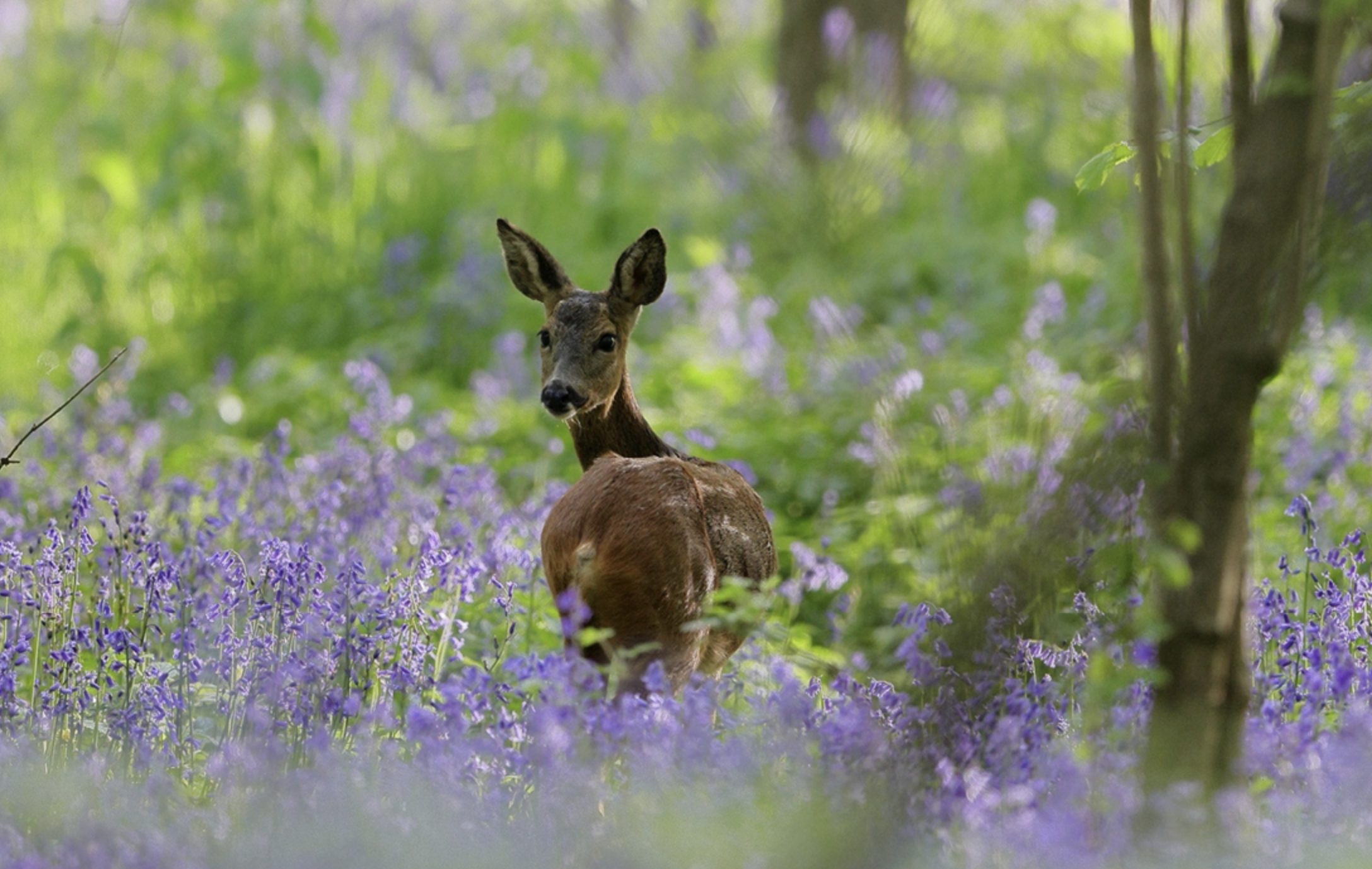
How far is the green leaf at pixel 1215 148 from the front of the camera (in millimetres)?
2939

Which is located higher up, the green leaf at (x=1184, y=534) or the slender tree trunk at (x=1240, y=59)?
the slender tree trunk at (x=1240, y=59)

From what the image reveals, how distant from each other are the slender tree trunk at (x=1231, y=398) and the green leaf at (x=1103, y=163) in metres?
0.40

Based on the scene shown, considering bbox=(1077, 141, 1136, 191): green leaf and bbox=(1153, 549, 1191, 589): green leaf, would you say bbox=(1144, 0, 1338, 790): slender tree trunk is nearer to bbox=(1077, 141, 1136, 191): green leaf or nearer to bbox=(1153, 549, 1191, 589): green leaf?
bbox=(1153, 549, 1191, 589): green leaf

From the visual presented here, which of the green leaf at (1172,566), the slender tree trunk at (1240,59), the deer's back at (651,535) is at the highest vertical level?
the slender tree trunk at (1240,59)

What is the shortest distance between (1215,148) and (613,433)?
1.84m

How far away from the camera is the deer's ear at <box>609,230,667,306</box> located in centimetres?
433

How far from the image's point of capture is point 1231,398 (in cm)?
250

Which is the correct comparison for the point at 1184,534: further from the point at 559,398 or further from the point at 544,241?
the point at 544,241

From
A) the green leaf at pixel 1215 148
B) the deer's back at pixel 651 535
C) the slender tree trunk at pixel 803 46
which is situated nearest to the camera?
the green leaf at pixel 1215 148

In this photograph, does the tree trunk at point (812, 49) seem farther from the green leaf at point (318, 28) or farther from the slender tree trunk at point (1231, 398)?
the green leaf at point (318, 28)

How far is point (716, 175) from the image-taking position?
2.24 m

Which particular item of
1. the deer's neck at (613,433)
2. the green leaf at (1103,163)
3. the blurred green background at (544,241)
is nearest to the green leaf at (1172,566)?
the blurred green background at (544,241)

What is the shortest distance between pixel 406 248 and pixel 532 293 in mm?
4541

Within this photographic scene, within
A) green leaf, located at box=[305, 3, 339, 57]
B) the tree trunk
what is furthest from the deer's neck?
green leaf, located at box=[305, 3, 339, 57]
